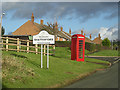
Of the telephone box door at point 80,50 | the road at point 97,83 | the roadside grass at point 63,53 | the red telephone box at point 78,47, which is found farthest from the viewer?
the roadside grass at point 63,53

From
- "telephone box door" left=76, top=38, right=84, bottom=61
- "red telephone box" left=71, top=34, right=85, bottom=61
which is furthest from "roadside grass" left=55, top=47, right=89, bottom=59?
"telephone box door" left=76, top=38, right=84, bottom=61

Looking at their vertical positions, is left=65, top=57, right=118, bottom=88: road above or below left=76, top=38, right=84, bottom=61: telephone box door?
below

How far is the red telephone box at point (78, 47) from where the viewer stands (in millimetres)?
19234

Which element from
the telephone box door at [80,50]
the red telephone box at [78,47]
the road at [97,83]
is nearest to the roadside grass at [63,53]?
the red telephone box at [78,47]

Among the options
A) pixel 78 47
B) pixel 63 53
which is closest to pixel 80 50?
pixel 78 47

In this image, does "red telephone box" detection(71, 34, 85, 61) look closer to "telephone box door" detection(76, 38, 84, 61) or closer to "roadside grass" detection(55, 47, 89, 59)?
"telephone box door" detection(76, 38, 84, 61)

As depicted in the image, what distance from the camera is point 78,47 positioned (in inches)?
762

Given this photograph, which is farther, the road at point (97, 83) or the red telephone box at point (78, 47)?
the red telephone box at point (78, 47)

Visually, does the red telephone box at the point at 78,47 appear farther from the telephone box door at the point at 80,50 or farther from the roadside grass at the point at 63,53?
the roadside grass at the point at 63,53

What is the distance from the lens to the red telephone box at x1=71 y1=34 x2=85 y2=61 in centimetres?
1923

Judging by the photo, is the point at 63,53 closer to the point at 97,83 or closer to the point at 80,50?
the point at 80,50

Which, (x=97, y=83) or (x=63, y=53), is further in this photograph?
(x=63, y=53)

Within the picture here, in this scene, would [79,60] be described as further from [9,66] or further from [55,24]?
[55,24]

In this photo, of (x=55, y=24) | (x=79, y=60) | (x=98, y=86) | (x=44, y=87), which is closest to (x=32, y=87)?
(x=44, y=87)
